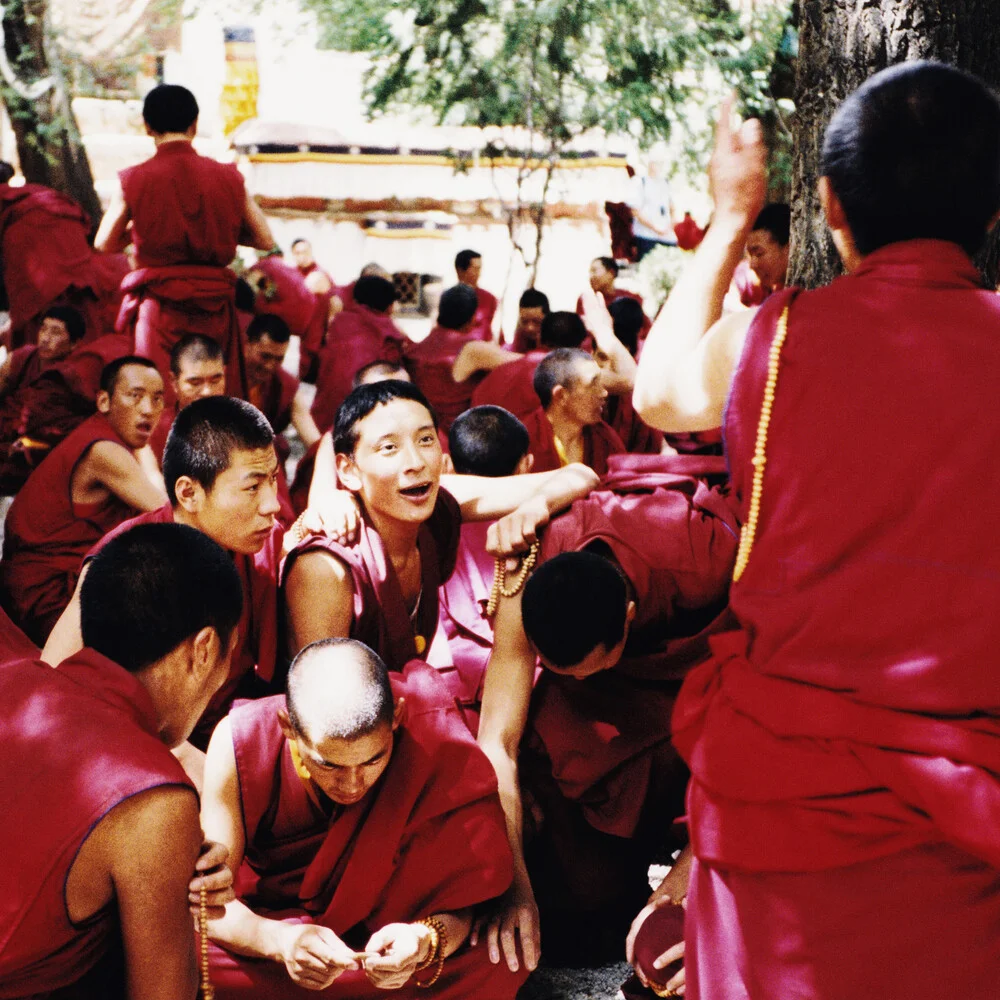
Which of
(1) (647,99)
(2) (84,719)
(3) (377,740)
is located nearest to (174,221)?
(3) (377,740)

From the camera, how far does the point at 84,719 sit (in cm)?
194

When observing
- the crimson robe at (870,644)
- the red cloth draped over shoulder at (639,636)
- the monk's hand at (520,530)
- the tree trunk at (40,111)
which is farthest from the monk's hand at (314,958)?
the tree trunk at (40,111)

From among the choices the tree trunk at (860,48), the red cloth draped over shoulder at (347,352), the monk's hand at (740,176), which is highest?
the tree trunk at (860,48)

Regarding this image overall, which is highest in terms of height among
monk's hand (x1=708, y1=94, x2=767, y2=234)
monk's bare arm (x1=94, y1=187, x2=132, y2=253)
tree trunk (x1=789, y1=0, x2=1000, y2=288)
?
tree trunk (x1=789, y1=0, x2=1000, y2=288)

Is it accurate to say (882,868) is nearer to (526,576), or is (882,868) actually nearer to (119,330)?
(526,576)

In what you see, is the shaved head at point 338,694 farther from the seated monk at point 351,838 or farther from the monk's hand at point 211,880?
the monk's hand at point 211,880

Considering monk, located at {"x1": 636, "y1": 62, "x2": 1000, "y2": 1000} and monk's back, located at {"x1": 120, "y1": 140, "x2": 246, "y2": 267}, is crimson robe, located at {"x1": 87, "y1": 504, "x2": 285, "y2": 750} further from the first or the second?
monk's back, located at {"x1": 120, "y1": 140, "x2": 246, "y2": 267}

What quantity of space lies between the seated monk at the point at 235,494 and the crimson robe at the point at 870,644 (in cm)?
164

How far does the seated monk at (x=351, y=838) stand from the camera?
2.57 m

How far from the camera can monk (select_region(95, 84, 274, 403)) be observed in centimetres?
509

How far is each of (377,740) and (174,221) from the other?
310cm

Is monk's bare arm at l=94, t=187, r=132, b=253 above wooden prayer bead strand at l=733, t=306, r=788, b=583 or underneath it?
underneath

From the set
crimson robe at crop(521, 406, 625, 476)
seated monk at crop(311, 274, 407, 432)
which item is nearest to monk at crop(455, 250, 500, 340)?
seated monk at crop(311, 274, 407, 432)

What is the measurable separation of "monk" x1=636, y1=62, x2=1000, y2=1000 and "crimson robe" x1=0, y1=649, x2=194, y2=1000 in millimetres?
816
